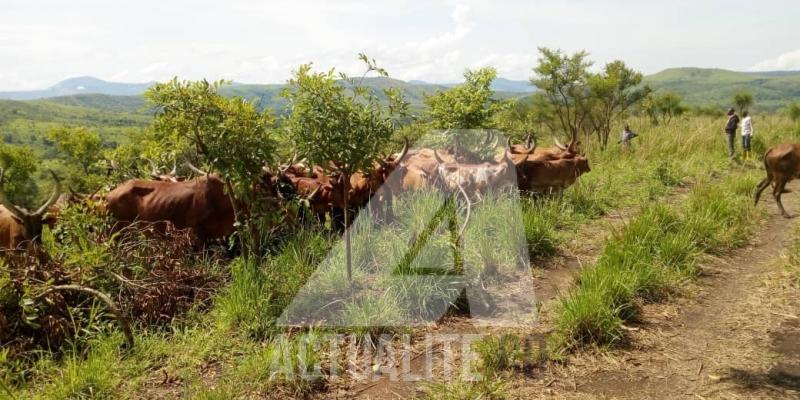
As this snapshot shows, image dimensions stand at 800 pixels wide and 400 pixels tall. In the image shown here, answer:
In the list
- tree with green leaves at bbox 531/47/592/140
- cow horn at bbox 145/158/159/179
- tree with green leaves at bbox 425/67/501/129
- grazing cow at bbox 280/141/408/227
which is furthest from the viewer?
tree with green leaves at bbox 531/47/592/140

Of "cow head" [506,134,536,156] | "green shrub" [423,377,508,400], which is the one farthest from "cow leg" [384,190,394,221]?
"green shrub" [423,377,508,400]

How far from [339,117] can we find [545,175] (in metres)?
4.96

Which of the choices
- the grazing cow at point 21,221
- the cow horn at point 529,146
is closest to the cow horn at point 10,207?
the grazing cow at point 21,221

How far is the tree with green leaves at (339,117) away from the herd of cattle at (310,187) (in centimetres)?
38

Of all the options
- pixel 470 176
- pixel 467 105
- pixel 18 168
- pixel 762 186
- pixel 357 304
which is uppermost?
pixel 467 105

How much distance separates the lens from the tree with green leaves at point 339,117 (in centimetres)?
457

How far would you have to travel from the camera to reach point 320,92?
4559 millimetres

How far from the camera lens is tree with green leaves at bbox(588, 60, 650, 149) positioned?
17.1 meters

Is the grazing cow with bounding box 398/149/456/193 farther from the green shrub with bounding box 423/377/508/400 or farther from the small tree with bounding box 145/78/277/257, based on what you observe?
the green shrub with bounding box 423/377/508/400

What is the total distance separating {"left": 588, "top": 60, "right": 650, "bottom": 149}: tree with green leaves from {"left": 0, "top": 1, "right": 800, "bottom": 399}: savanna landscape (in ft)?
34.8

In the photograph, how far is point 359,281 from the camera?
5375mm

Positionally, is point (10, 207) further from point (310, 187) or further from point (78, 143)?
point (78, 143)

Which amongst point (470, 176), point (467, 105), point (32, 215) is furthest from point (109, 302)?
point (470, 176)

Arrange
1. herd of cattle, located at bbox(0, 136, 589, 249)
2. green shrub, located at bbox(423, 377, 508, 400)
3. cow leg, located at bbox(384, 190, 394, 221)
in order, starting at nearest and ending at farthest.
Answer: green shrub, located at bbox(423, 377, 508, 400) → herd of cattle, located at bbox(0, 136, 589, 249) → cow leg, located at bbox(384, 190, 394, 221)
